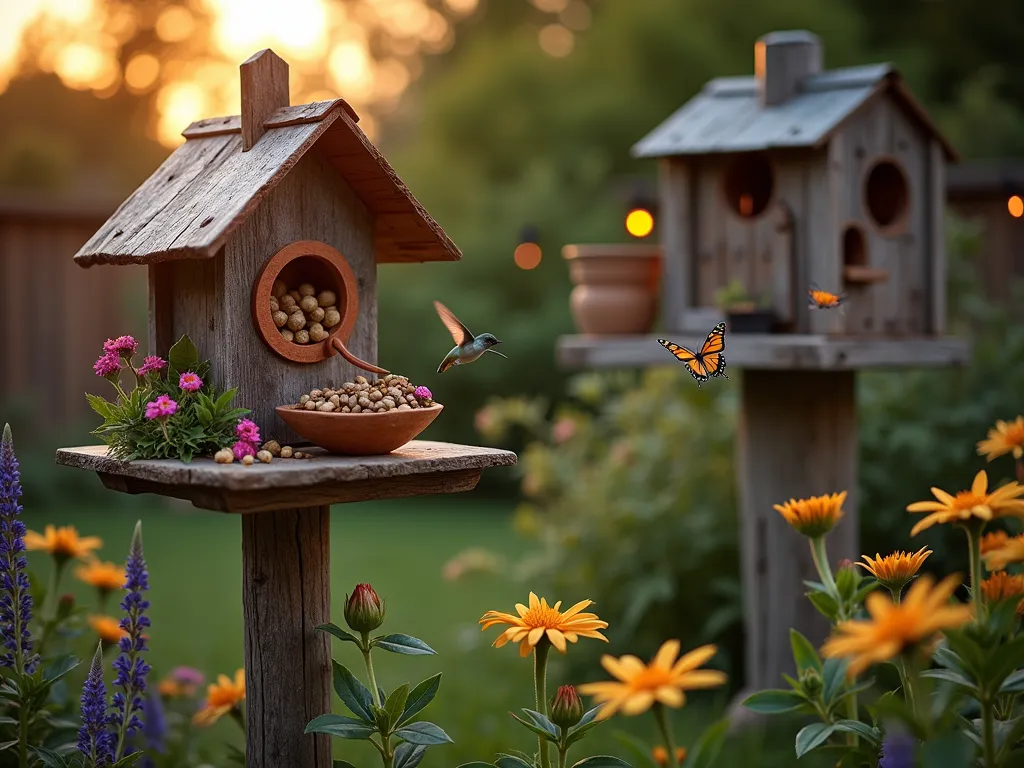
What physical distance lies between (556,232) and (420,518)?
3086 mm

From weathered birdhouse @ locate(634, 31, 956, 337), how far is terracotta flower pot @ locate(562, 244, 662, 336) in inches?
3.8

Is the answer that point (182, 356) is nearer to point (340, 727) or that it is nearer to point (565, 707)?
point (340, 727)

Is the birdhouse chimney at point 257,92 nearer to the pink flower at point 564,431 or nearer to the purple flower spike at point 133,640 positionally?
the purple flower spike at point 133,640

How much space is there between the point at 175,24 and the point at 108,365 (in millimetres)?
12616

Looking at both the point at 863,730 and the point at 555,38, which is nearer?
the point at 863,730

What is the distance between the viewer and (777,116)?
424 cm

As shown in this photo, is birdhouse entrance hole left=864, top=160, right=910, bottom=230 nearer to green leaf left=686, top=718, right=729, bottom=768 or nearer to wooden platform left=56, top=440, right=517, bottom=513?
wooden platform left=56, top=440, right=517, bottom=513

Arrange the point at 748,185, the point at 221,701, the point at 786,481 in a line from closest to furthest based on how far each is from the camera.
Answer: the point at 221,701 → the point at 786,481 → the point at 748,185

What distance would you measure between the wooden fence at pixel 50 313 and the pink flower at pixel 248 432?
768cm

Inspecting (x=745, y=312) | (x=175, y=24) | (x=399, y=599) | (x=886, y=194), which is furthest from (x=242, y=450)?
(x=175, y=24)

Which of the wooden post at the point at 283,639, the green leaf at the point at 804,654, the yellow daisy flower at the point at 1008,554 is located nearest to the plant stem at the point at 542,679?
the green leaf at the point at 804,654

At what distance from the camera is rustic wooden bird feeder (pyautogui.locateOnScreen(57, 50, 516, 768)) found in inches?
91.5

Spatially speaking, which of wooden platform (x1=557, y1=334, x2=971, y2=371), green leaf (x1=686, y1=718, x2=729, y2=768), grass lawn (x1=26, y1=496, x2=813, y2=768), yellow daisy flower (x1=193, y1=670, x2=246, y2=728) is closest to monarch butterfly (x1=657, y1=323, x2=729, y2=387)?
green leaf (x1=686, y1=718, x2=729, y2=768)

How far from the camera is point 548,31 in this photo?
52.5 ft
